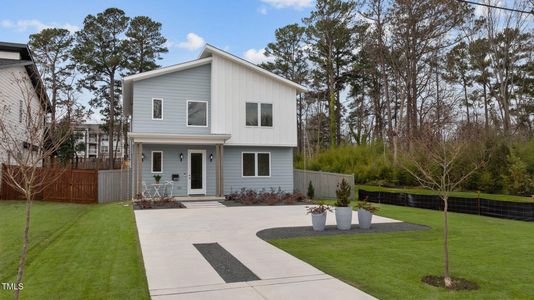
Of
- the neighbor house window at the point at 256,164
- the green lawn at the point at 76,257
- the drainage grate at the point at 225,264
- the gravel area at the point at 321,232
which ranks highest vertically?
the neighbor house window at the point at 256,164

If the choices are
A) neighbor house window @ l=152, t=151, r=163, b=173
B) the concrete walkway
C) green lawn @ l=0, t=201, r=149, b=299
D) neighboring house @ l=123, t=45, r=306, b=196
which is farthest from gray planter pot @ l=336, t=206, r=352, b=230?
neighbor house window @ l=152, t=151, r=163, b=173

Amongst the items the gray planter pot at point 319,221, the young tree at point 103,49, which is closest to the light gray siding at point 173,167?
the gray planter pot at point 319,221

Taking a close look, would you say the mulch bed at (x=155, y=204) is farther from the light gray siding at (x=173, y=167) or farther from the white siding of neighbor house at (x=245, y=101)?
the white siding of neighbor house at (x=245, y=101)

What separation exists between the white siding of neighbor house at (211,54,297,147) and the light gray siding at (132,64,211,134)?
→ 0.53m

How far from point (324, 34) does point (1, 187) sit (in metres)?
22.7

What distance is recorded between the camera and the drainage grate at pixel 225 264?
200 inches

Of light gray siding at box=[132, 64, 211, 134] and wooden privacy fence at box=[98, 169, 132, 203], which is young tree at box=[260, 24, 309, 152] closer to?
light gray siding at box=[132, 64, 211, 134]

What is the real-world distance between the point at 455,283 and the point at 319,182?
14.6 meters

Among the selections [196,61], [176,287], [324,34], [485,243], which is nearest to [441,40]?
[324,34]

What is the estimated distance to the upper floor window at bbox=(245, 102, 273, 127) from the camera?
1756 centimetres

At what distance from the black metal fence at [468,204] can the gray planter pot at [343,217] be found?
8.82ft

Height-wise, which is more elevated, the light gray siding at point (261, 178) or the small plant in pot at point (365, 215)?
the light gray siding at point (261, 178)

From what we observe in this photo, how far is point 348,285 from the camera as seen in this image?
15.5ft

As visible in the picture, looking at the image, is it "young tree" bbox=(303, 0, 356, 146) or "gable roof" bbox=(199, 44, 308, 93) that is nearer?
"gable roof" bbox=(199, 44, 308, 93)
